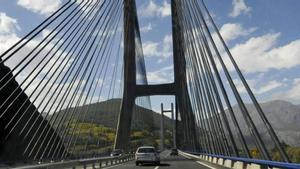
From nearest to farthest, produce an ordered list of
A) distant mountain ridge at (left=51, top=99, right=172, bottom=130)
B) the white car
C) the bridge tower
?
1. the white car
2. distant mountain ridge at (left=51, top=99, right=172, bottom=130)
3. the bridge tower

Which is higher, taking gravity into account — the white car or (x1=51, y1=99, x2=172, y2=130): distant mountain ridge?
(x1=51, y1=99, x2=172, y2=130): distant mountain ridge

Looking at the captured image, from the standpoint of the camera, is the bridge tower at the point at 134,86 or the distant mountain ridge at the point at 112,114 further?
the bridge tower at the point at 134,86

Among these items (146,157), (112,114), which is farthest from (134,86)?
(146,157)

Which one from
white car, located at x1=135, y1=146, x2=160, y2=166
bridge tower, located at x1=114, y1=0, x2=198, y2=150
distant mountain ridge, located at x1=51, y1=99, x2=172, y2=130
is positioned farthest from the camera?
bridge tower, located at x1=114, y1=0, x2=198, y2=150

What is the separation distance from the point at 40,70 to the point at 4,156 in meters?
12.2

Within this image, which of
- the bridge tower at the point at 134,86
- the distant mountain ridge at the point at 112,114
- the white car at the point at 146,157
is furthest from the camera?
the bridge tower at the point at 134,86

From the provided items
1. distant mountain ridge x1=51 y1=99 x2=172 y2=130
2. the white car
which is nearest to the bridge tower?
distant mountain ridge x1=51 y1=99 x2=172 y2=130

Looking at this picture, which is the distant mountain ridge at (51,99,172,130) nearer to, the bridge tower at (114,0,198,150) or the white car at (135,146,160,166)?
the bridge tower at (114,0,198,150)

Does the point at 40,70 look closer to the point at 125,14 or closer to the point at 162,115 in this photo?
the point at 125,14

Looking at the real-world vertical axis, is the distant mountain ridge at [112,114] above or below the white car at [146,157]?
above

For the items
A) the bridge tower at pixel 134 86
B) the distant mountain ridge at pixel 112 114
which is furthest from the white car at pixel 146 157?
the bridge tower at pixel 134 86

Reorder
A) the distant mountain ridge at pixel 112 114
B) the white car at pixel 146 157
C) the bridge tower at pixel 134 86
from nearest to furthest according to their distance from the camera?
the white car at pixel 146 157 < the distant mountain ridge at pixel 112 114 < the bridge tower at pixel 134 86

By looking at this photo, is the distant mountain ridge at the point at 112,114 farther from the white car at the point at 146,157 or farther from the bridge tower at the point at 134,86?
the white car at the point at 146,157

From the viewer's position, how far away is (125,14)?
189ft
